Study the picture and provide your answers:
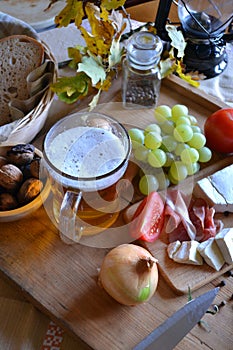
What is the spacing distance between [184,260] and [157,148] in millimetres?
215

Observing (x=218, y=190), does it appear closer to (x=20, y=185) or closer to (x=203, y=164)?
(x=203, y=164)

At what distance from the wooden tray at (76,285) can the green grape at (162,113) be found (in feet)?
0.76

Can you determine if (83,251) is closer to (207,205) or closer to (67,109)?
(207,205)

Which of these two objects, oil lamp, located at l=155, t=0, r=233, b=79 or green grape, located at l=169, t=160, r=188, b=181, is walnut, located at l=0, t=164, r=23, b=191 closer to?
green grape, located at l=169, t=160, r=188, b=181

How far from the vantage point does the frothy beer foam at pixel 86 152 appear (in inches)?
29.3

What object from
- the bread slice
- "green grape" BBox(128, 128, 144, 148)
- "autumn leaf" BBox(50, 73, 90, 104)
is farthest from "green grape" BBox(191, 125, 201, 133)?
the bread slice

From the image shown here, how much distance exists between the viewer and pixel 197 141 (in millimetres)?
874

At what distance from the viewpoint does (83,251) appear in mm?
773

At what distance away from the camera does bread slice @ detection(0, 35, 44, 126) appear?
0.93 metres

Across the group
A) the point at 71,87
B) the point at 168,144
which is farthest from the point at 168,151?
the point at 71,87

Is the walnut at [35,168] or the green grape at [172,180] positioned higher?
the walnut at [35,168]

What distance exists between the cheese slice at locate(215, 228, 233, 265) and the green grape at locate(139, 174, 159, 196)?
5.5 inches

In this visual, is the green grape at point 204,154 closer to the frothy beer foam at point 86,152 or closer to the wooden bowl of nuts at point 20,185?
the frothy beer foam at point 86,152

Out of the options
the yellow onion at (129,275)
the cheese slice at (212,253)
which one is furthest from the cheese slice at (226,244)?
the yellow onion at (129,275)
